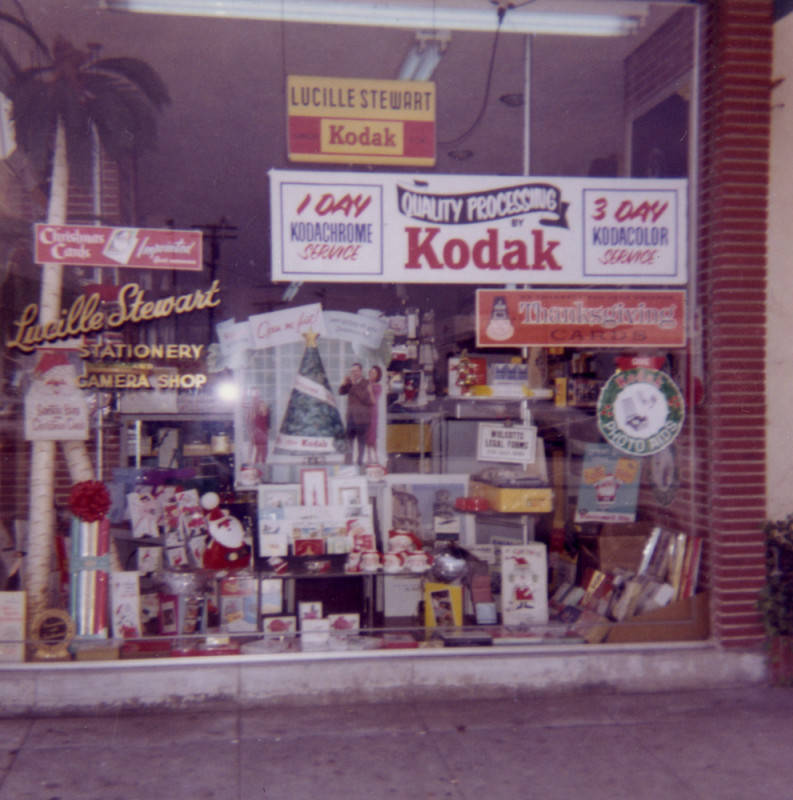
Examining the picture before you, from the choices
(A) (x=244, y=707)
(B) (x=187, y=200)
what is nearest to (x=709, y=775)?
(A) (x=244, y=707)

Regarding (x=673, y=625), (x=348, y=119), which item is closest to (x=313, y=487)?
(x=348, y=119)

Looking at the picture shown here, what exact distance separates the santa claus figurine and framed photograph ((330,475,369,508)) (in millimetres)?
685

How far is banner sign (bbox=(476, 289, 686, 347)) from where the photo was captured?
214 inches

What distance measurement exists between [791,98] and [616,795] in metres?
4.39

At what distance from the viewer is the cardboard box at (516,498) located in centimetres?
578

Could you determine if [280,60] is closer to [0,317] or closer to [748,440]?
[0,317]

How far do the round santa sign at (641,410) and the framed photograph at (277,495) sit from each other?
7.16ft

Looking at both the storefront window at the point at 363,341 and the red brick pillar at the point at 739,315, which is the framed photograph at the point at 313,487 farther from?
the red brick pillar at the point at 739,315

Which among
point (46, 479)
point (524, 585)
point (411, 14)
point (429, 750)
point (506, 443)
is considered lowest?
point (429, 750)

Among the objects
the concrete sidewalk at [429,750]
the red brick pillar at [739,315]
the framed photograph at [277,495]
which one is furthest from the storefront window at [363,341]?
the concrete sidewalk at [429,750]

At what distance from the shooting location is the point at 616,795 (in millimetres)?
3963

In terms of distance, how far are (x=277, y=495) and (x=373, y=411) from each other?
881 mm

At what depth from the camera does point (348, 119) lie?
5.25 m

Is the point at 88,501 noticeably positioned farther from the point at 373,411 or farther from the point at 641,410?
the point at 641,410
